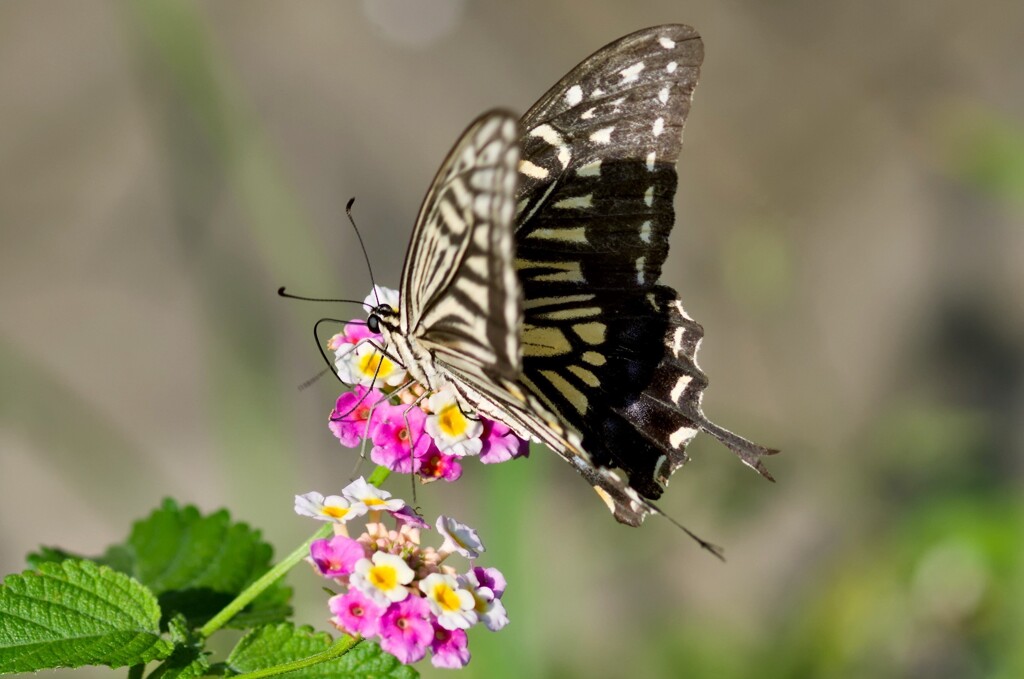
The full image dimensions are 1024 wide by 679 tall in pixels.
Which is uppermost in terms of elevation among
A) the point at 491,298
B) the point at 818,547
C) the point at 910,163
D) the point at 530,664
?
the point at 491,298

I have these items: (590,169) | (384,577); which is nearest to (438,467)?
(384,577)

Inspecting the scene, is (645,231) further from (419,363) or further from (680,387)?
(419,363)

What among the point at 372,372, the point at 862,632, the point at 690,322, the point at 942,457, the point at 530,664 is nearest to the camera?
the point at 372,372

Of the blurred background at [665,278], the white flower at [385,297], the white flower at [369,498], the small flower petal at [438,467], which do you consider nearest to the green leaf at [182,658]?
the white flower at [369,498]

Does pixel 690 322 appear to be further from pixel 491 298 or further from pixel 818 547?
pixel 818 547

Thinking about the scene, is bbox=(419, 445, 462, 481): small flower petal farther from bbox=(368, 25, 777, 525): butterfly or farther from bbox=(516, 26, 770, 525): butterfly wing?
bbox=(516, 26, 770, 525): butterfly wing

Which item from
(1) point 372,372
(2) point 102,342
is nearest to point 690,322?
(1) point 372,372
